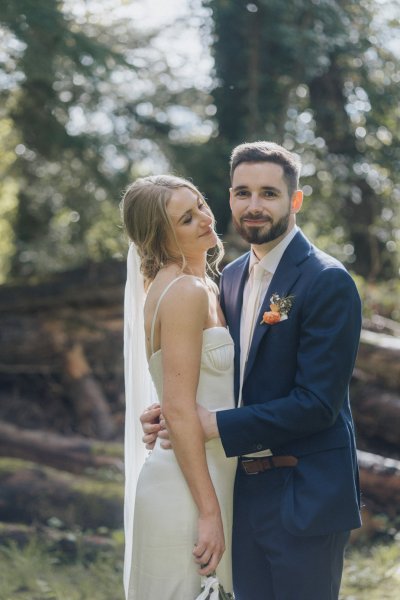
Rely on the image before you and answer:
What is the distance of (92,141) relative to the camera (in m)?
9.28

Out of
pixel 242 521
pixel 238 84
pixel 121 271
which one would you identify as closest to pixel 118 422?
pixel 121 271

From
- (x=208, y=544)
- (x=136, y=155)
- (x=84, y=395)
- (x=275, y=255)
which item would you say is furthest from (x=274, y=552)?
(x=136, y=155)

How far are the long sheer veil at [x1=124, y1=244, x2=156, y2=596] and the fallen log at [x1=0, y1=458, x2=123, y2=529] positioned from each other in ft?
9.61

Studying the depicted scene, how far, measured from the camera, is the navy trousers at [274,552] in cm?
299

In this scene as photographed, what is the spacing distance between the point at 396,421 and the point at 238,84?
4743mm

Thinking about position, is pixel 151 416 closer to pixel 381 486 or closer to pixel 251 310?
pixel 251 310

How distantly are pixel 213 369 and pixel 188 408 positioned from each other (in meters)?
0.23

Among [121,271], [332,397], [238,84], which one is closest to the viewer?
[332,397]

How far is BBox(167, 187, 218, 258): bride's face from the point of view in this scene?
312 centimetres

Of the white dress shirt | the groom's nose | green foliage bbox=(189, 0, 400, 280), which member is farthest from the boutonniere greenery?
green foliage bbox=(189, 0, 400, 280)

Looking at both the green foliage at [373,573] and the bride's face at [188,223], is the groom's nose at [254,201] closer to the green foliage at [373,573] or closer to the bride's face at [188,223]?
the bride's face at [188,223]

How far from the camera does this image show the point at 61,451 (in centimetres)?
745

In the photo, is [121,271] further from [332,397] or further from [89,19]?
[332,397]

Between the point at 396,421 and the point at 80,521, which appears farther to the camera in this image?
the point at 396,421
